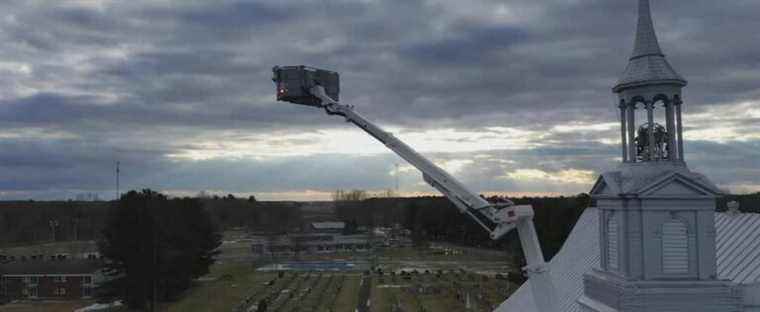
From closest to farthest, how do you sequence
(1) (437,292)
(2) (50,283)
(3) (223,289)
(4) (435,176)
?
1. (4) (435,176)
2. (1) (437,292)
3. (2) (50,283)
4. (3) (223,289)

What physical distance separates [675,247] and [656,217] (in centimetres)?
82

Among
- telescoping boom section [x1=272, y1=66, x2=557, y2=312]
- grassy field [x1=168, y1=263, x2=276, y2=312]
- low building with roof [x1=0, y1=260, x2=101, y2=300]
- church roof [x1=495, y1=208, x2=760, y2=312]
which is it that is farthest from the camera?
low building with roof [x1=0, y1=260, x2=101, y2=300]

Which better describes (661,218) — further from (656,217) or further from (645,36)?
(645,36)

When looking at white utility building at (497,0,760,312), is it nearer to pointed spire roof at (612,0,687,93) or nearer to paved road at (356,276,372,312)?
pointed spire roof at (612,0,687,93)

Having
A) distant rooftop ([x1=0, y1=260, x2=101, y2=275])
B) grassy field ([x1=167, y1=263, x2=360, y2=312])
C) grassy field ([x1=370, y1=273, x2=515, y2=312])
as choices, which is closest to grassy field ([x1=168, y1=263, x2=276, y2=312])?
grassy field ([x1=167, y1=263, x2=360, y2=312])

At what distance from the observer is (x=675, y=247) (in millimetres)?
14688

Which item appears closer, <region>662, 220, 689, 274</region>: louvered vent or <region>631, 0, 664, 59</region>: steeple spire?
<region>662, 220, 689, 274</region>: louvered vent

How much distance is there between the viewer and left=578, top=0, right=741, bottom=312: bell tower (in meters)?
14.4

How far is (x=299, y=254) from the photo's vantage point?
97250 millimetres

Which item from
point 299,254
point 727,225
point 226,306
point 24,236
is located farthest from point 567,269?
point 24,236

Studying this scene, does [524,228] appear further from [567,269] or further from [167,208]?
[167,208]

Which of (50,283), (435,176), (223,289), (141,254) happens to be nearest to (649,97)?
(435,176)

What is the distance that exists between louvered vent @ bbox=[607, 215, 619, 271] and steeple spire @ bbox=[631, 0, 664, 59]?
382 cm

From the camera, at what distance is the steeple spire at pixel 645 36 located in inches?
602
